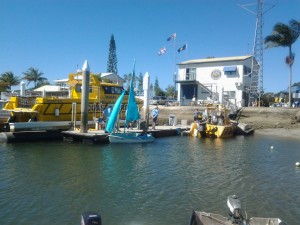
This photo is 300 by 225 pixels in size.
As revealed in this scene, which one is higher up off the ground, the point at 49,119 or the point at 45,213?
the point at 49,119

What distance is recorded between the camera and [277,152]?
24.0m

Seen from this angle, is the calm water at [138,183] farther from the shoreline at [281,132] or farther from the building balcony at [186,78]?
the building balcony at [186,78]

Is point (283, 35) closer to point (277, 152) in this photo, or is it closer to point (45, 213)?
point (277, 152)

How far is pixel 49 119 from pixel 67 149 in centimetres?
619

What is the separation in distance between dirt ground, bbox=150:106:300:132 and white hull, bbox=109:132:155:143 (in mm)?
15606

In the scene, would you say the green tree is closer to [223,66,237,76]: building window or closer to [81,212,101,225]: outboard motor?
[223,66,237,76]: building window

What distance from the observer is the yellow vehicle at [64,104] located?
2723cm

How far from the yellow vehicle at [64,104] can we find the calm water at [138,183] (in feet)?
12.3

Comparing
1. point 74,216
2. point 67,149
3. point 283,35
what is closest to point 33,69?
point 283,35

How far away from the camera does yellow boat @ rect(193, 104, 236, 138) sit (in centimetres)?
3238

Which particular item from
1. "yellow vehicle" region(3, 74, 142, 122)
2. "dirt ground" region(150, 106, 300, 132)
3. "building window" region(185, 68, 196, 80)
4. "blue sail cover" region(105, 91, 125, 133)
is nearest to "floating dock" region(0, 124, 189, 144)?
"blue sail cover" region(105, 91, 125, 133)

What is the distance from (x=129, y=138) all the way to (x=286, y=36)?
32.5 metres

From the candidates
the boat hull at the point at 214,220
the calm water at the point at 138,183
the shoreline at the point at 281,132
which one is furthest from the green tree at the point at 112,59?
the boat hull at the point at 214,220

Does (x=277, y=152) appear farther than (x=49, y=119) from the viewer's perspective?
No
